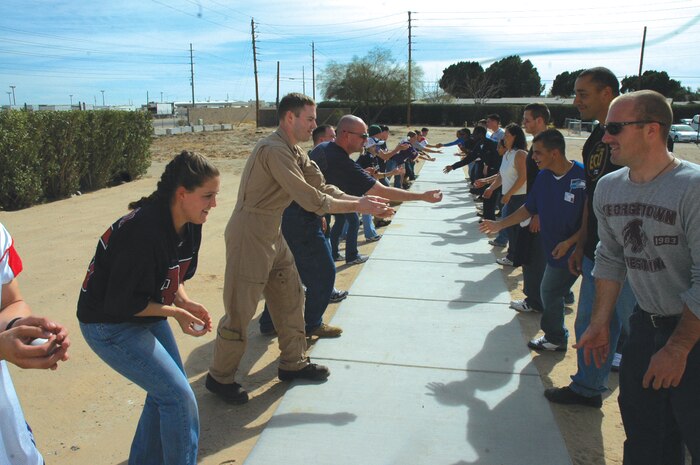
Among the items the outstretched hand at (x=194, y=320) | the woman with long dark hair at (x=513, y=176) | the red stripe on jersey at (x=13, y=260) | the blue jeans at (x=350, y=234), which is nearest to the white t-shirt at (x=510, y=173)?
the woman with long dark hair at (x=513, y=176)

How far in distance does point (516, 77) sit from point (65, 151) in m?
85.1

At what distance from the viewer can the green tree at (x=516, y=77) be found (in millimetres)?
87875

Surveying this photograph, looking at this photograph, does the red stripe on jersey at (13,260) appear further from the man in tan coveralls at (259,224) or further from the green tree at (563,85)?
the green tree at (563,85)

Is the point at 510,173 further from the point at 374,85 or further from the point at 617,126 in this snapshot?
the point at 374,85

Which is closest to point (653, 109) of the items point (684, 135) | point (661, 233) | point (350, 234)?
point (661, 233)

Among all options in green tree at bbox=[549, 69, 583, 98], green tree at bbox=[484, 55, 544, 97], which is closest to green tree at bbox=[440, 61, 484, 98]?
green tree at bbox=[484, 55, 544, 97]

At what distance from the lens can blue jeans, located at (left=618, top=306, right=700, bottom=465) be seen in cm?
237

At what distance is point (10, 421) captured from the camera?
5.77 ft

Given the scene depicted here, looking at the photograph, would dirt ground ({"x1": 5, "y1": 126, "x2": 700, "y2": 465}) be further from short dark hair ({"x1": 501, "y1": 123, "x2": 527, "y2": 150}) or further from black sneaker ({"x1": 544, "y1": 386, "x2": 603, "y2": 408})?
short dark hair ({"x1": 501, "y1": 123, "x2": 527, "y2": 150})

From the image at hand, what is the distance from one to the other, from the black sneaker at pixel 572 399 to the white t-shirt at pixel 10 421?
3178mm

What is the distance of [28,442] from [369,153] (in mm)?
9372

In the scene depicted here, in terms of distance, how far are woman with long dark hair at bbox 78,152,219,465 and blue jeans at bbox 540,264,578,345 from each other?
2.88 m

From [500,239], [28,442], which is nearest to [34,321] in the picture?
[28,442]

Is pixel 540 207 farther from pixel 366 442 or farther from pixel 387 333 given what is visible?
pixel 366 442
